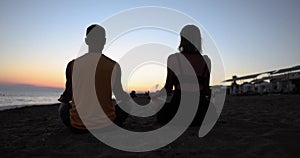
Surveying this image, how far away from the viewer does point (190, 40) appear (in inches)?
140

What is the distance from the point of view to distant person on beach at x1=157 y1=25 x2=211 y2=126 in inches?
137

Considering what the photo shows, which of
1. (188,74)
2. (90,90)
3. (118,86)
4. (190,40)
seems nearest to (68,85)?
(90,90)

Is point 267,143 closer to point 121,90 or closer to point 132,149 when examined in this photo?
point 132,149

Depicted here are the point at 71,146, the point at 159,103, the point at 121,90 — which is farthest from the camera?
the point at 159,103

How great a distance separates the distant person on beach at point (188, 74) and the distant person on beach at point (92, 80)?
0.83 m

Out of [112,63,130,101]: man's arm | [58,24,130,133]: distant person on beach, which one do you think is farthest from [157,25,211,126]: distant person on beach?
[58,24,130,133]: distant person on beach

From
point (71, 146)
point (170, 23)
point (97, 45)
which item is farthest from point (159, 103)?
point (170, 23)

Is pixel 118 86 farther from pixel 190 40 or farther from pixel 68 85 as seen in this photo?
pixel 190 40

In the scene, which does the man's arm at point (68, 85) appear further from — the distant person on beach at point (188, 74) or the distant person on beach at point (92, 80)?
the distant person on beach at point (188, 74)

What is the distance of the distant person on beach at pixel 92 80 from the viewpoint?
114 inches

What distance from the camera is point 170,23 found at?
5.05m

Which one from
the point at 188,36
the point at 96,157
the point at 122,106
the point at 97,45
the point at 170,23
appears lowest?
the point at 96,157

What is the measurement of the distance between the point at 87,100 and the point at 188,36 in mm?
1733

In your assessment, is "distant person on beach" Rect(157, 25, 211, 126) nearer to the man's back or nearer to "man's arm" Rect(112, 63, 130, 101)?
"man's arm" Rect(112, 63, 130, 101)
